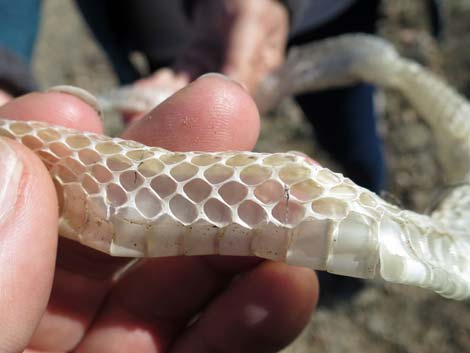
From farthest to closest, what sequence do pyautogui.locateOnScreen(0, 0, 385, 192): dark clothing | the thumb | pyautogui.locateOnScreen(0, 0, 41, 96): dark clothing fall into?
pyautogui.locateOnScreen(0, 0, 385, 192): dark clothing, pyautogui.locateOnScreen(0, 0, 41, 96): dark clothing, the thumb

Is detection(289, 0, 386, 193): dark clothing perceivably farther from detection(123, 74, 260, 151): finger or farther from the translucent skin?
the translucent skin

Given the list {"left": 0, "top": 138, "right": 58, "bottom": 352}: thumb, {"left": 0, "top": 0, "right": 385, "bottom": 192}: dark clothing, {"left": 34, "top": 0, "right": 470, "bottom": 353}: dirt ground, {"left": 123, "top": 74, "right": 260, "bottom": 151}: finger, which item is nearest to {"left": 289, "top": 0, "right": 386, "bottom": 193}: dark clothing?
{"left": 0, "top": 0, "right": 385, "bottom": 192}: dark clothing

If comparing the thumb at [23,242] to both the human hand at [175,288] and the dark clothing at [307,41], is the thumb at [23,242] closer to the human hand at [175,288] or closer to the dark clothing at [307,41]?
the human hand at [175,288]

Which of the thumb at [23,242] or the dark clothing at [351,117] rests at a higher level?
the thumb at [23,242]

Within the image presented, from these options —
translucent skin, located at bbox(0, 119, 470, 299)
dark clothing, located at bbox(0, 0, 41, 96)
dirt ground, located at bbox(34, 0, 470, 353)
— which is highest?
translucent skin, located at bbox(0, 119, 470, 299)

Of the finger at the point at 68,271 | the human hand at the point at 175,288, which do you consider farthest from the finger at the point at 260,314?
the finger at the point at 68,271

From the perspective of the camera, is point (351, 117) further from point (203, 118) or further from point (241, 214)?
point (241, 214)

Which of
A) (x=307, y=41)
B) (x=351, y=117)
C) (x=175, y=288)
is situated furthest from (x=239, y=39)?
(x=175, y=288)
